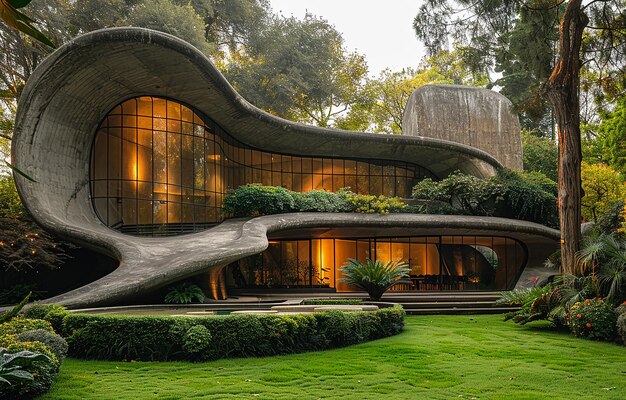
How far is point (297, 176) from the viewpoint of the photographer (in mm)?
26438

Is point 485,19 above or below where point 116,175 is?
above

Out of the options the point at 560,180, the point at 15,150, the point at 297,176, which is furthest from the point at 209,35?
the point at 560,180

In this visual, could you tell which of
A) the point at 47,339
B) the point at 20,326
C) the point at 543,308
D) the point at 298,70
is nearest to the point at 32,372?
the point at 47,339

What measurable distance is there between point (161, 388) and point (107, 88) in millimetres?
14152

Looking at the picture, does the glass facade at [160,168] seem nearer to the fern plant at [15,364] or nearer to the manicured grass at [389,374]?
the manicured grass at [389,374]

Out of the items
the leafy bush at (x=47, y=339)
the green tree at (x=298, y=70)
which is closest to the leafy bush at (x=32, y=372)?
the leafy bush at (x=47, y=339)

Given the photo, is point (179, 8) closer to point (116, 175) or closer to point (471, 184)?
point (116, 175)

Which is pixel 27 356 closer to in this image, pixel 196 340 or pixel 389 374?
pixel 196 340

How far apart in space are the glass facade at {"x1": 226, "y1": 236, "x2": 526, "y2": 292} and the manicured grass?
42.4 feet

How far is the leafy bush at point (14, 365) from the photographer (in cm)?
563

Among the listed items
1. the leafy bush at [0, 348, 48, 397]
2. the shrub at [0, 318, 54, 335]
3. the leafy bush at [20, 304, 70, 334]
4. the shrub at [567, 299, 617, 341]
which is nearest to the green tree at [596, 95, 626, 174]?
the shrub at [567, 299, 617, 341]

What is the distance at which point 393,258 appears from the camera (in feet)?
79.4

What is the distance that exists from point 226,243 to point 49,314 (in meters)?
6.82

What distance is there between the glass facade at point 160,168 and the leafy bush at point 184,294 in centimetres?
493
